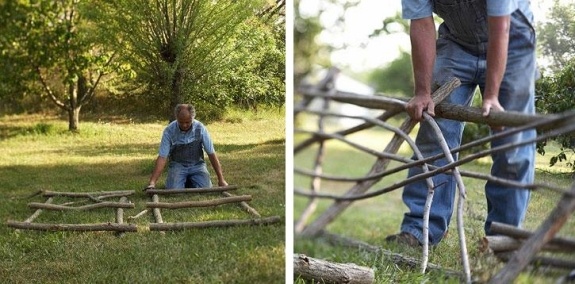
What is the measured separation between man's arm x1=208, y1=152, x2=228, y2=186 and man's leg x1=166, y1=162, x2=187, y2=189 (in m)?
0.08

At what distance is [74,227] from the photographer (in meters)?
1.98

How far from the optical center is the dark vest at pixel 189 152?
1.91 metres

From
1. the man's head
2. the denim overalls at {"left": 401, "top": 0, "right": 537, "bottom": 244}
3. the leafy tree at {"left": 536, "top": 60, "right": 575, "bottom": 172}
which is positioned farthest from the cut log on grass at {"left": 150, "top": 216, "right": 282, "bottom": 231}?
the leafy tree at {"left": 536, "top": 60, "right": 575, "bottom": 172}

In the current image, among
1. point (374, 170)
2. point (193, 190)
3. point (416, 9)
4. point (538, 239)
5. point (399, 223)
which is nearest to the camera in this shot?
point (538, 239)

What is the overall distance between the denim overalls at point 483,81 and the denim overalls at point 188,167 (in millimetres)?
536

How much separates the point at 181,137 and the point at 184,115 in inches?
2.4

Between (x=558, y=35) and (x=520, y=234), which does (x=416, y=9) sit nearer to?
(x=558, y=35)

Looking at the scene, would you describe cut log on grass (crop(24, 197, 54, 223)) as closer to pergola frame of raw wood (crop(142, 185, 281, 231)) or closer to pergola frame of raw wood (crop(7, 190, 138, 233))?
pergola frame of raw wood (crop(7, 190, 138, 233))

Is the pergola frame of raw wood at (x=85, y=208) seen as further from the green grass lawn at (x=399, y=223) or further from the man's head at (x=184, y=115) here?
the green grass lawn at (x=399, y=223)

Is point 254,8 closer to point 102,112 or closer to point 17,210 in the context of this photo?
point 102,112

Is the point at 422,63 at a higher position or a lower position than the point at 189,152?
higher

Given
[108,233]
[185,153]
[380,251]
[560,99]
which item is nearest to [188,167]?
[185,153]

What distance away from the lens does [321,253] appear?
2.05m

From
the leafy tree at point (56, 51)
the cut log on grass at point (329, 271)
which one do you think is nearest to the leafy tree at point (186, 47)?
the leafy tree at point (56, 51)
